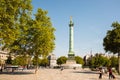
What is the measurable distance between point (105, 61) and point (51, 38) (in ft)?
371

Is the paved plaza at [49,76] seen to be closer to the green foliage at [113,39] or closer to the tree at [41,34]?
the tree at [41,34]

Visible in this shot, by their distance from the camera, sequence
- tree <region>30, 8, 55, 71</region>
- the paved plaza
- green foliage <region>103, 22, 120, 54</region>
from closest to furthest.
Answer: the paved plaza, tree <region>30, 8, 55, 71</region>, green foliage <region>103, 22, 120, 54</region>

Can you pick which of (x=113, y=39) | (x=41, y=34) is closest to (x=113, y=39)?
(x=113, y=39)

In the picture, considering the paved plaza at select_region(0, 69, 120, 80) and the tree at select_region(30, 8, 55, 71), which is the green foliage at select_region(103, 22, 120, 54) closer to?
the paved plaza at select_region(0, 69, 120, 80)

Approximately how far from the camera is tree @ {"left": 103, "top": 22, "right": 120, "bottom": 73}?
62253mm

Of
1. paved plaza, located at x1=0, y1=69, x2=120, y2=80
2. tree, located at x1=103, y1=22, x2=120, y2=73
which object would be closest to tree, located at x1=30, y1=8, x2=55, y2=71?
paved plaza, located at x1=0, y1=69, x2=120, y2=80

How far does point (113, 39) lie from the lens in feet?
207

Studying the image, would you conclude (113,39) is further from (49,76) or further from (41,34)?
(49,76)

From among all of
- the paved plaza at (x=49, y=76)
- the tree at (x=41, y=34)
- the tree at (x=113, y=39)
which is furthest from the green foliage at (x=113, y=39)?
the tree at (x=41, y=34)

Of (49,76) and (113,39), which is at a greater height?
(113,39)

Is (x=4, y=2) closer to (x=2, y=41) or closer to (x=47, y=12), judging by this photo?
(x=2, y=41)

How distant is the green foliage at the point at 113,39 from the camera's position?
62.2m

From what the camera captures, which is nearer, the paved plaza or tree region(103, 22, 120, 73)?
the paved plaza

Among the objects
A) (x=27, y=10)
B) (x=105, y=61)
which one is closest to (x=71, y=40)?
(x=105, y=61)
